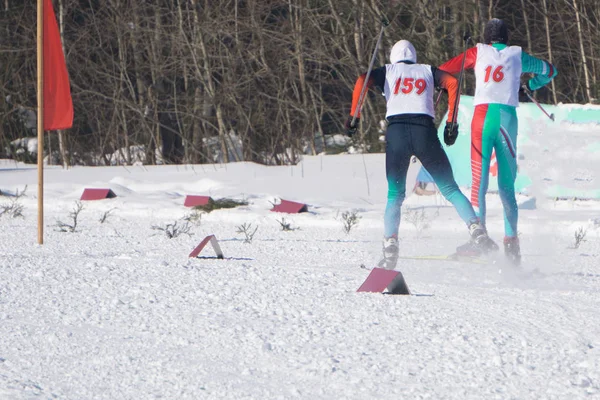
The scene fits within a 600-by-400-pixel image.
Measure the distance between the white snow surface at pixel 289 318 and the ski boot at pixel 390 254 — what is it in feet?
0.40

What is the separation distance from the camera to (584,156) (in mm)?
11234

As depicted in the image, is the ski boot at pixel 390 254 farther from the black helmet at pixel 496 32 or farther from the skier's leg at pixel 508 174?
the black helmet at pixel 496 32

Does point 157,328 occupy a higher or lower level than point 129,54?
lower

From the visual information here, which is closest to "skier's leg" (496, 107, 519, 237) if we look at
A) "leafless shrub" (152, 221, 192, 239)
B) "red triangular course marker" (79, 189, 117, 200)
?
"leafless shrub" (152, 221, 192, 239)

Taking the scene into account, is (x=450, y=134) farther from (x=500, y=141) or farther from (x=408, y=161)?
(x=500, y=141)

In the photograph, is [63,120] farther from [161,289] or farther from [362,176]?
[362,176]

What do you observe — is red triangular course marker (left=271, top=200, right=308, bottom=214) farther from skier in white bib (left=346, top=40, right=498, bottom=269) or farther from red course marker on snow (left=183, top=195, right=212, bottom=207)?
skier in white bib (left=346, top=40, right=498, bottom=269)

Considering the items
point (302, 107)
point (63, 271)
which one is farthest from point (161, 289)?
point (302, 107)

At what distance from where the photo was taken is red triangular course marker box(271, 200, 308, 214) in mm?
10665

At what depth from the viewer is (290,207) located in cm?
1076

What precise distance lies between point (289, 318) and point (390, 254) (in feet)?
6.41

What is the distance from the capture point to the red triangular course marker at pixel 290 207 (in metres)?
10.7

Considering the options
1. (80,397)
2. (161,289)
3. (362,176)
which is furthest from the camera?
(362,176)

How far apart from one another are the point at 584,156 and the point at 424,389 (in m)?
7.96
